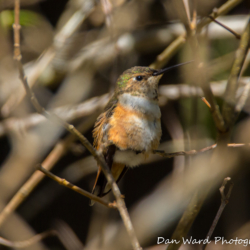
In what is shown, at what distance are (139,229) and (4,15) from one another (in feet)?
6.51

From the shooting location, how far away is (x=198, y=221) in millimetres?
4227

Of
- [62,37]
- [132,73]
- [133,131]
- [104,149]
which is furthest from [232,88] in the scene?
[62,37]

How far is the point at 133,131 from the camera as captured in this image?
2146 millimetres

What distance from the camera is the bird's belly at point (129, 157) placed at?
2.24m

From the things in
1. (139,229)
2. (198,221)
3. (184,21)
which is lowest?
(198,221)

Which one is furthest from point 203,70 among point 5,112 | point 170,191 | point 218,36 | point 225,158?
point 218,36

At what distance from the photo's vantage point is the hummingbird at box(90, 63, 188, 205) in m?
2.16

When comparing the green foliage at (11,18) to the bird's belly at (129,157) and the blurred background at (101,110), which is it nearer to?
the blurred background at (101,110)

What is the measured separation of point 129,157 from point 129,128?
0.24 meters

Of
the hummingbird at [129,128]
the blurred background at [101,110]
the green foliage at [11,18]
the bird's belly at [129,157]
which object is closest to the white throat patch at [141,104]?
the hummingbird at [129,128]

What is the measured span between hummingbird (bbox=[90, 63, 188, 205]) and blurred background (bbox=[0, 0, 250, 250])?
0.19 meters

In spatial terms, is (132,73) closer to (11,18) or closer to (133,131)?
(133,131)

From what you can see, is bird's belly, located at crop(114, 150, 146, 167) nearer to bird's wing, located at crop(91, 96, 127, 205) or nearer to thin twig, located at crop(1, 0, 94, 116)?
bird's wing, located at crop(91, 96, 127, 205)

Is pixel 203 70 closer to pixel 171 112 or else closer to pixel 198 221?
pixel 171 112
